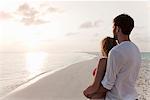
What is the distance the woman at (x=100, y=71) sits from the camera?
2322 mm

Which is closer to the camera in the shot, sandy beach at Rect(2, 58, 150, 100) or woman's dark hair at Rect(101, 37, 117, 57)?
woman's dark hair at Rect(101, 37, 117, 57)

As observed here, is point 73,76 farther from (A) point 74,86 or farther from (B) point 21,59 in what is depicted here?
(B) point 21,59

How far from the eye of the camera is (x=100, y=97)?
238cm

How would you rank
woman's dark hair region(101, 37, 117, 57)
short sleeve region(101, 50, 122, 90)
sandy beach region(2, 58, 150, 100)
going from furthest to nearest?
sandy beach region(2, 58, 150, 100) → woman's dark hair region(101, 37, 117, 57) → short sleeve region(101, 50, 122, 90)

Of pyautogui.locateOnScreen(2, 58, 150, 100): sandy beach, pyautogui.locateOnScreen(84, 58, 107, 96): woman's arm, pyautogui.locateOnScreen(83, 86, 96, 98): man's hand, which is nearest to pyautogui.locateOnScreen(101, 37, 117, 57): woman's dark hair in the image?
pyautogui.locateOnScreen(84, 58, 107, 96): woman's arm

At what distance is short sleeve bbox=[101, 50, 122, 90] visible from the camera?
2.28 metres

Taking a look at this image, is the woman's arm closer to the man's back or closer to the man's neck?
the man's back

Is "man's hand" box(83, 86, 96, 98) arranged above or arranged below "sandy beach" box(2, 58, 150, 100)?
above

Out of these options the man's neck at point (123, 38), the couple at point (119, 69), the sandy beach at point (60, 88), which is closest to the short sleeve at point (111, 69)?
the couple at point (119, 69)

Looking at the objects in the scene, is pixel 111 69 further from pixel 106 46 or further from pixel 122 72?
pixel 106 46

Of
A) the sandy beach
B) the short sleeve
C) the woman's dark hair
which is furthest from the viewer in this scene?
the sandy beach

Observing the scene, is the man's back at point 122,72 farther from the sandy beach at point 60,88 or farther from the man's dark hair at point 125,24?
the sandy beach at point 60,88

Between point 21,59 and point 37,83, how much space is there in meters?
11.5

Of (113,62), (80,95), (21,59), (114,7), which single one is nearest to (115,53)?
(113,62)
